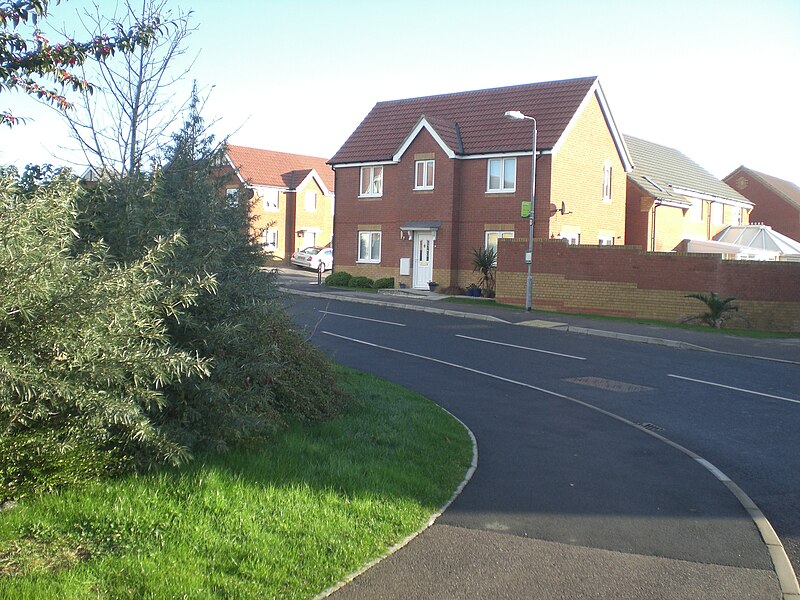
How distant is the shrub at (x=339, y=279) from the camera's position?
1496 inches

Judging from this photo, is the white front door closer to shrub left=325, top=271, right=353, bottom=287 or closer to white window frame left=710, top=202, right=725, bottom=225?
shrub left=325, top=271, right=353, bottom=287

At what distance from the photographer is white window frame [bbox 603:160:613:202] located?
3750 cm

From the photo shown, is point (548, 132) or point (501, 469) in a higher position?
point (548, 132)

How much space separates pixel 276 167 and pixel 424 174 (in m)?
25.4

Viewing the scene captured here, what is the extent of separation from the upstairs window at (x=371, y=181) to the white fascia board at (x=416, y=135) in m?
1.59

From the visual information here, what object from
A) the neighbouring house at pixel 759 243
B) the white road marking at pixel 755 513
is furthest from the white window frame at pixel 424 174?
the white road marking at pixel 755 513

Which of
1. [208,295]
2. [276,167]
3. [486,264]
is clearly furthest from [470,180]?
[208,295]

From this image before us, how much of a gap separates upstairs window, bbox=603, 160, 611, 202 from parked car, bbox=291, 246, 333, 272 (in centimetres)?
1918

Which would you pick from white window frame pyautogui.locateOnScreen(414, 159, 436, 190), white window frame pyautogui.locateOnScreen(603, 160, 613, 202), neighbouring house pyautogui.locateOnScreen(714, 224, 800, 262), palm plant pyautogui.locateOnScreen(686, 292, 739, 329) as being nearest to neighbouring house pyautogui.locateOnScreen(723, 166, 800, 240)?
neighbouring house pyautogui.locateOnScreen(714, 224, 800, 262)

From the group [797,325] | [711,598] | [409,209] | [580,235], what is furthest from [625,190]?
[711,598]

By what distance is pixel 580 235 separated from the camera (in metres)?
35.4

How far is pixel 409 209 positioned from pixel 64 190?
101ft

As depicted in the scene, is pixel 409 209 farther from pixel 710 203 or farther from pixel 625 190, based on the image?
pixel 710 203

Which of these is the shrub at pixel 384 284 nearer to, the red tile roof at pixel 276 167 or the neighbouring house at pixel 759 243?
the neighbouring house at pixel 759 243
